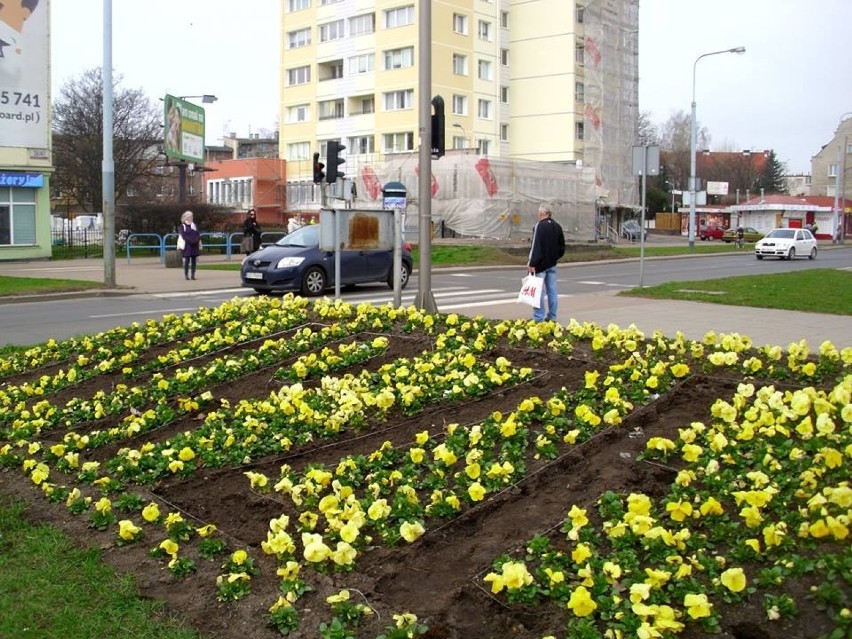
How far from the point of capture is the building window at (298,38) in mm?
74156

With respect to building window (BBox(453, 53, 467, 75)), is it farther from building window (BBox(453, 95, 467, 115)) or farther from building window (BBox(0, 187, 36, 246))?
building window (BBox(0, 187, 36, 246))

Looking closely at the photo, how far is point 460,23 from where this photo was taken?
68.1 meters

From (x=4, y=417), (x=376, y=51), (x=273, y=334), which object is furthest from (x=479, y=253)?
(x=376, y=51)

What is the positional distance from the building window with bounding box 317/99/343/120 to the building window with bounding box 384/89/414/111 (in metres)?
5.51

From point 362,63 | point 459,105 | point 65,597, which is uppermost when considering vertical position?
point 362,63

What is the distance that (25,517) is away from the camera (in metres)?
5.04

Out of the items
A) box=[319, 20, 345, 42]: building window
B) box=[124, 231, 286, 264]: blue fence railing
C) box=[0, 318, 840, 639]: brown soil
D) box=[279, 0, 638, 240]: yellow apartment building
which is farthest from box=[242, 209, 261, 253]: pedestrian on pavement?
box=[319, 20, 345, 42]: building window

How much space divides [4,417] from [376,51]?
64.9 meters

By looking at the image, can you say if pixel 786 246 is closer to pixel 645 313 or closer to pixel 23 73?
pixel 645 313

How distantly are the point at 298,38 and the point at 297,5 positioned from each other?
8.65ft

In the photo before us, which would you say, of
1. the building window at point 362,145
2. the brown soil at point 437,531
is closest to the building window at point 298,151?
the building window at point 362,145

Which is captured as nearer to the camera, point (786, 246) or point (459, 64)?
point (786, 246)

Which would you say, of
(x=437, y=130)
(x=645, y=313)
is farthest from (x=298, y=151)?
(x=437, y=130)

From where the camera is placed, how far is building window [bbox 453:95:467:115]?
221 feet
